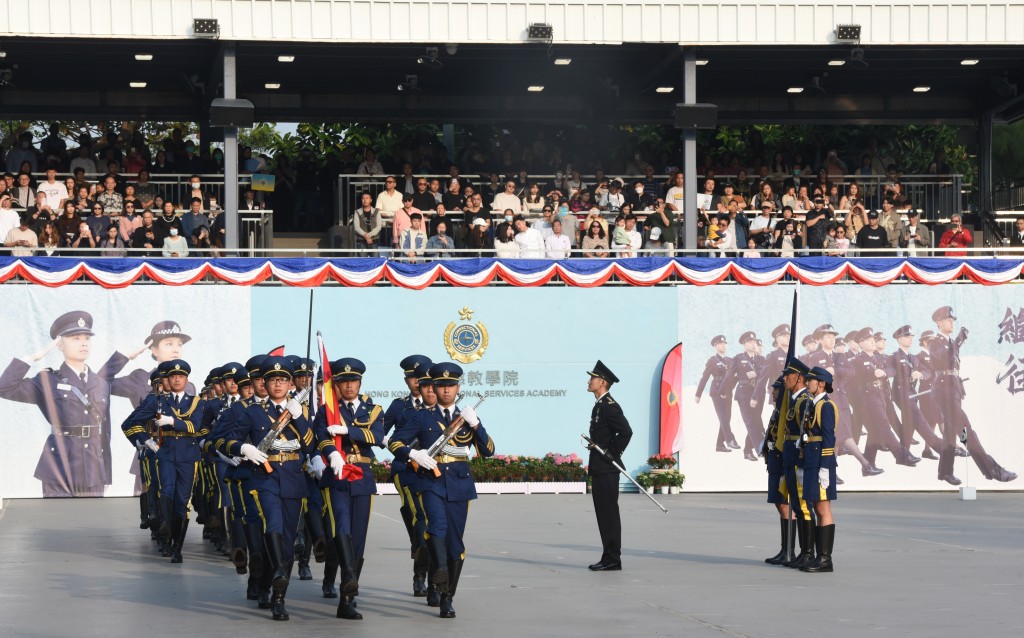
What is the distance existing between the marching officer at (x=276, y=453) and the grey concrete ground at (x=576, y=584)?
26.2 inches

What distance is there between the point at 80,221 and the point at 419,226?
5799 mm

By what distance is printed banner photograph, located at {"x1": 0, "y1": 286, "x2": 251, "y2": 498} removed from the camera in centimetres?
2498

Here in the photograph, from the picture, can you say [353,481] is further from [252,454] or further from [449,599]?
[449,599]

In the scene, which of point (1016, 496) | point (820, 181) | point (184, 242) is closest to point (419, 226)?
point (184, 242)

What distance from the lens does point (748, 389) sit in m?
26.3

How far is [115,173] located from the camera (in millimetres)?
29047

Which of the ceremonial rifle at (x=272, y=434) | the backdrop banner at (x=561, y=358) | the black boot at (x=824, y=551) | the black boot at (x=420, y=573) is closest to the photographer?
the ceremonial rifle at (x=272, y=434)

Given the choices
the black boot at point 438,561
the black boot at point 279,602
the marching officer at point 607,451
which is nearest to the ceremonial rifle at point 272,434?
the black boot at point 279,602

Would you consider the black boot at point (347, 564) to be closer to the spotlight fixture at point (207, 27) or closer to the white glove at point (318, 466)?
the white glove at point (318, 466)

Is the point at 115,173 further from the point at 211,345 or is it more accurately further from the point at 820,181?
the point at 820,181

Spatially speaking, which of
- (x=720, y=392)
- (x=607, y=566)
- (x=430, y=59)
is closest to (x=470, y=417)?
(x=607, y=566)

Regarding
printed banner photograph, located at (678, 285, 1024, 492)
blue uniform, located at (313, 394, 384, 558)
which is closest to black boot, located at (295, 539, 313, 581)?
blue uniform, located at (313, 394, 384, 558)

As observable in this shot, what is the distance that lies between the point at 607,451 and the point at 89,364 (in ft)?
41.5

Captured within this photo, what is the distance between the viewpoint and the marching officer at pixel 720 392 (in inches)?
1035
